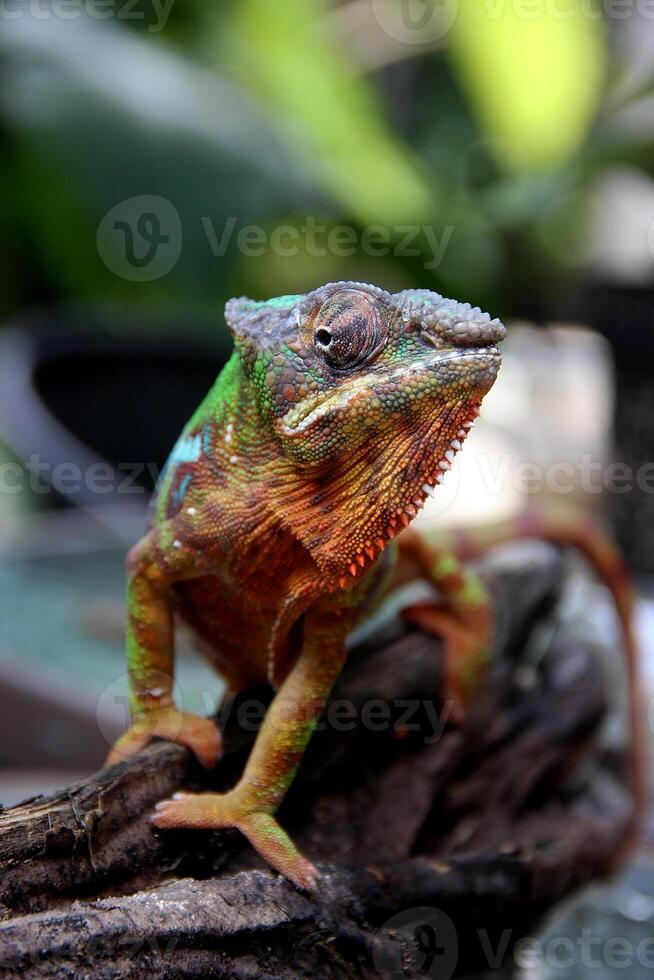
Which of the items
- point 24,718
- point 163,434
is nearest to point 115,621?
point 24,718

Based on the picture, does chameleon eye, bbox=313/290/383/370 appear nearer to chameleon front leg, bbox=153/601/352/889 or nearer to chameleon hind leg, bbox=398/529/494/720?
chameleon front leg, bbox=153/601/352/889

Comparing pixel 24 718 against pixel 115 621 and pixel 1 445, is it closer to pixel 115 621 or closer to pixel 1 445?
pixel 115 621

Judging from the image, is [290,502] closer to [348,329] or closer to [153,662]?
[348,329]

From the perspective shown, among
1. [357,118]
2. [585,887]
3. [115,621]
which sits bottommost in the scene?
[585,887]

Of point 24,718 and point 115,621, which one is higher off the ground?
point 115,621

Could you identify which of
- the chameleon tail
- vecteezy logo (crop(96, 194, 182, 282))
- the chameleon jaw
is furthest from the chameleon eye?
vecteezy logo (crop(96, 194, 182, 282))

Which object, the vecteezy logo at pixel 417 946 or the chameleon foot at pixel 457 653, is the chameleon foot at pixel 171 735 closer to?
the vecteezy logo at pixel 417 946
